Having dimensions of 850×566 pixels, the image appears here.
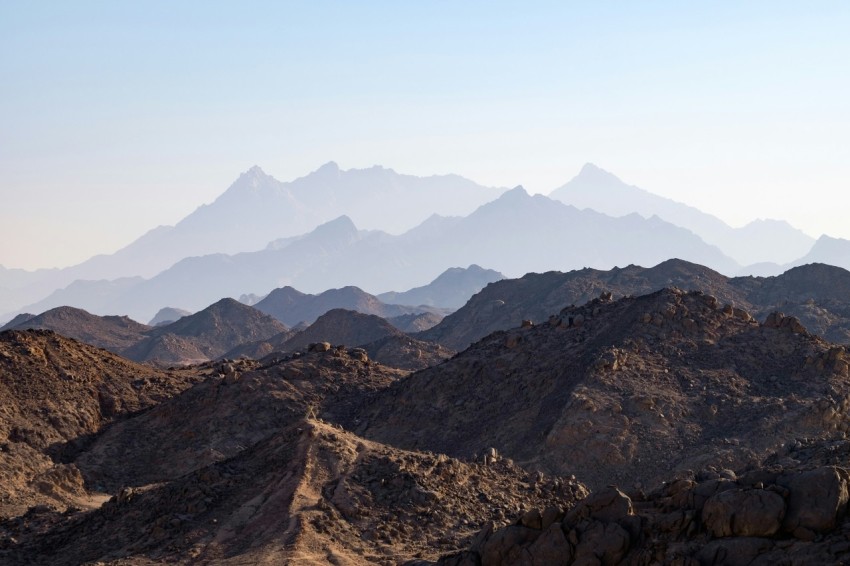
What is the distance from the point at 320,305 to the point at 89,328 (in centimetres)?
5461

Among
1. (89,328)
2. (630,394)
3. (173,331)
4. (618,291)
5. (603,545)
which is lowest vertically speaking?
(603,545)

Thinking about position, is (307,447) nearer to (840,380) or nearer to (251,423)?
(251,423)

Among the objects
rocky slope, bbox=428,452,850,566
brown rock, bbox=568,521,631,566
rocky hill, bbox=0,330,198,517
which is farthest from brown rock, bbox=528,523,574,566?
rocky hill, bbox=0,330,198,517

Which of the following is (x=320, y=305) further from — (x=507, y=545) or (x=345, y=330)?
(x=507, y=545)

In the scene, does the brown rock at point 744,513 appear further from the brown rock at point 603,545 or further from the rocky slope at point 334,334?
the rocky slope at point 334,334

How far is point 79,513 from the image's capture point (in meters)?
25.3

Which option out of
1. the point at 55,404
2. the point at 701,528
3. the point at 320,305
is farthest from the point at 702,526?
the point at 320,305

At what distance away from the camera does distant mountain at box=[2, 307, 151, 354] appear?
98.8 metres

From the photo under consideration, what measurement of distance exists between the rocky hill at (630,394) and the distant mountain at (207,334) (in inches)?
2232

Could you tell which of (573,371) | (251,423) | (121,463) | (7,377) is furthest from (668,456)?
(7,377)

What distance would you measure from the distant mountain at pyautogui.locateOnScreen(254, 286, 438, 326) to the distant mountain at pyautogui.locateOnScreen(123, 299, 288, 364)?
35.0m

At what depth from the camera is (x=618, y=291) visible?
267ft

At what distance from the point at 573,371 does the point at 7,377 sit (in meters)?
17.4

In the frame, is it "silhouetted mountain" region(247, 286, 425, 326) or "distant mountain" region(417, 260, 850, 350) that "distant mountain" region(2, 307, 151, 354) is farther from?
"silhouetted mountain" region(247, 286, 425, 326)
